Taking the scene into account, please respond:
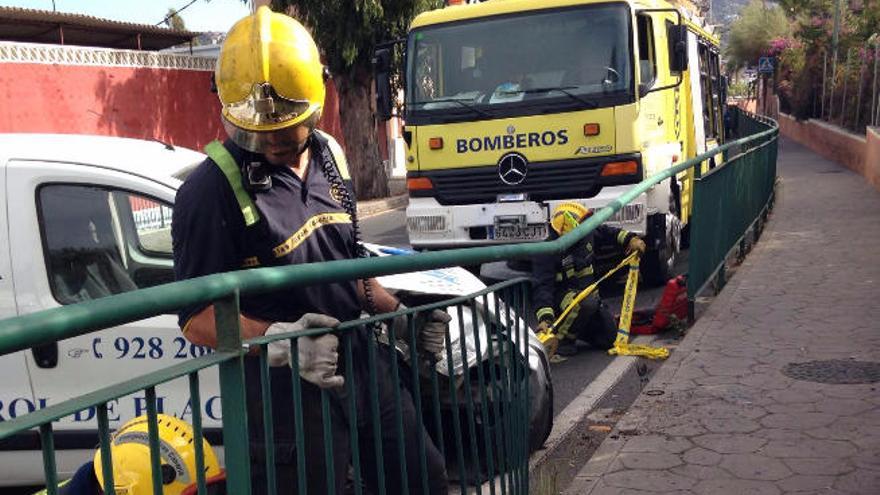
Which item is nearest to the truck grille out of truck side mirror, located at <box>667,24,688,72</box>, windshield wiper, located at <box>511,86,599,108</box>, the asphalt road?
windshield wiper, located at <box>511,86,599,108</box>

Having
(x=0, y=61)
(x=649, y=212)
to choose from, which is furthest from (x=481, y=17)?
(x=0, y=61)

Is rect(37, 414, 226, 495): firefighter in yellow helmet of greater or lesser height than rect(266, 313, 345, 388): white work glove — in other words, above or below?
below

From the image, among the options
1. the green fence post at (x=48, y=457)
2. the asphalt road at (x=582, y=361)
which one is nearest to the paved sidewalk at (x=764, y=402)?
the asphalt road at (x=582, y=361)

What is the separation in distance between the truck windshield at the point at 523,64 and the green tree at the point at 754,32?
41729 millimetres

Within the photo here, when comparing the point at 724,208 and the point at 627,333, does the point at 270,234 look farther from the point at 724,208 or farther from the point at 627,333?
the point at 724,208

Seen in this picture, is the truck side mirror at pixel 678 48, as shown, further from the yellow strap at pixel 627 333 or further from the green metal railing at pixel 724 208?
the yellow strap at pixel 627 333

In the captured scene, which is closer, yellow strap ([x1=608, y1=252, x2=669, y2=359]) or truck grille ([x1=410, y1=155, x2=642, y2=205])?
yellow strap ([x1=608, y1=252, x2=669, y2=359])

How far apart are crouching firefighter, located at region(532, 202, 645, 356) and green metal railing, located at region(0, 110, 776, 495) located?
238 cm

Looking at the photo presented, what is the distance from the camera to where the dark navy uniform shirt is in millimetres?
2217

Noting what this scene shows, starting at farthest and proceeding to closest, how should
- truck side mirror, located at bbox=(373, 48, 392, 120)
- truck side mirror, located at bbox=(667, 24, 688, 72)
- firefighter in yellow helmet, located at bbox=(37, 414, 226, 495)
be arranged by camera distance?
truck side mirror, located at bbox=(373, 48, 392, 120)
truck side mirror, located at bbox=(667, 24, 688, 72)
firefighter in yellow helmet, located at bbox=(37, 414, 226, 495)

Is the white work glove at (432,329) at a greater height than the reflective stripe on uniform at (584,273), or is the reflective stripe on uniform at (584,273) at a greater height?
the white work glove at (432,329)

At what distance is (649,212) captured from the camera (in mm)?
7984

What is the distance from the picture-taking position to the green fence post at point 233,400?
1.63 m

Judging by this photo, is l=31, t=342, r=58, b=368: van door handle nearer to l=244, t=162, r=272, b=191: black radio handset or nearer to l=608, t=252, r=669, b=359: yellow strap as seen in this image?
l=244, t=162, r=272, b=191: black radio handset
